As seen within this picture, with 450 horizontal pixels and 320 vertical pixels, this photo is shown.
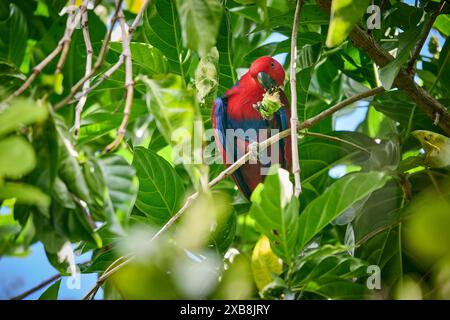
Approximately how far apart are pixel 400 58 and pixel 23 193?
2.52ft

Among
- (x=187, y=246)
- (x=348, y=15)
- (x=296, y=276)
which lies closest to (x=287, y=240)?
(x=296, y=276)

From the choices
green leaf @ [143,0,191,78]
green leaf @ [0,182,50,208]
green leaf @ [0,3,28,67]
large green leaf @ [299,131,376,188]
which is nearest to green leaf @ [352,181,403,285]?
large green leaf @ [299,131,376,188]

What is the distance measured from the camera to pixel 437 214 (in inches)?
42.8

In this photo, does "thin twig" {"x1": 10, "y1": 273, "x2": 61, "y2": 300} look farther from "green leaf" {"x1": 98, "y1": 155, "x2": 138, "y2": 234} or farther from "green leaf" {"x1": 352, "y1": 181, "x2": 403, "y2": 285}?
"green leaf" {"x1": 352, "y1": 181, "x2": 403, "y2": 285}

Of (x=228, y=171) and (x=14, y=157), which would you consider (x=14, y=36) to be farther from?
(x=14, y=157)

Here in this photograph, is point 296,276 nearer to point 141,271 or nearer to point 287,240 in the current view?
point 287,240

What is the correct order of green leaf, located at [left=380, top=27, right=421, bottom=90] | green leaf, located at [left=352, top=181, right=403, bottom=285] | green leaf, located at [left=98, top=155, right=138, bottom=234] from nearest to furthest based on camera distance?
green leaf, located at [left=98, top=155, right=138, bottom=234] → green leaf, located at [left=380, top=27, right=421, bottom=90] → green leaf, located at [left=352, top=181, right=403, bottom=285]

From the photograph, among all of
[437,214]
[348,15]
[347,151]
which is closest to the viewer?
[348,15]

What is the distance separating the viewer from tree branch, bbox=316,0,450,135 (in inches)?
49.8

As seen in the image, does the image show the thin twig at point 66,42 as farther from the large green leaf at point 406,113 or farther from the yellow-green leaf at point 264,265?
the large green leaf at point 406,113

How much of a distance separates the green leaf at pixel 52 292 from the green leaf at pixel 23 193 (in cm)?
54

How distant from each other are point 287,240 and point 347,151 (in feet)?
2.19

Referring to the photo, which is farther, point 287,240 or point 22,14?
point 22,14

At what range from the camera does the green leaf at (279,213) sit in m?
0.91
